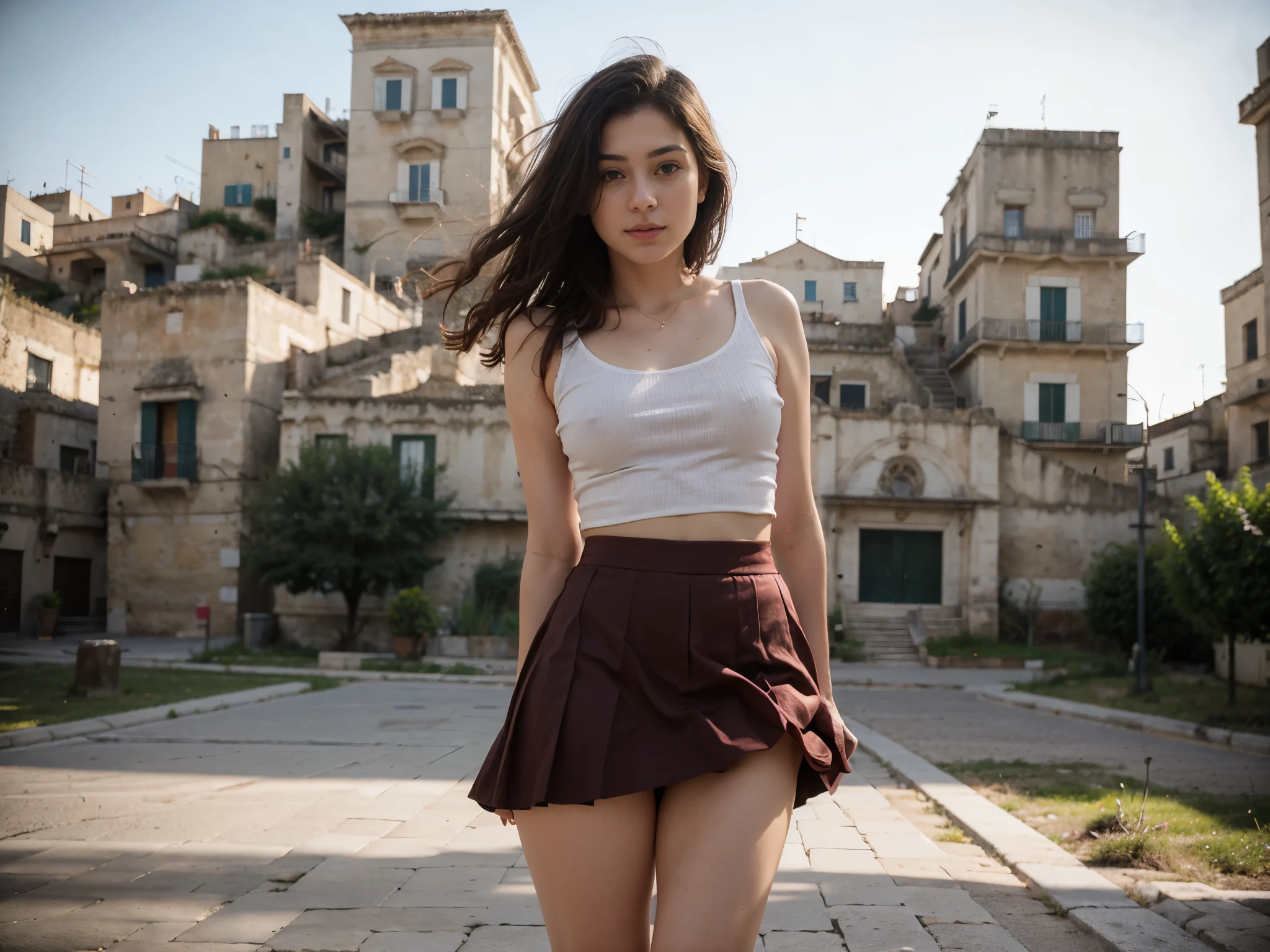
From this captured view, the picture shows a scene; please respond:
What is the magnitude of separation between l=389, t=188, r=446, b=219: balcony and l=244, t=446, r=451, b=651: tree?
19717 millimetres

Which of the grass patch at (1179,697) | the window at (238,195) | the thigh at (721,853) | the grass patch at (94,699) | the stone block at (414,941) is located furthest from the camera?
the window at (238,195)


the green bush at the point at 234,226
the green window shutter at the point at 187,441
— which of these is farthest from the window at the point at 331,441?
the green bush at the point at 234,226

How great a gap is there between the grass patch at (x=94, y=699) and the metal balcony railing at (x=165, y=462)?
10.4 metres

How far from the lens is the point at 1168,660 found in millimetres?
22422

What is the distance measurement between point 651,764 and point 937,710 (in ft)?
46.0

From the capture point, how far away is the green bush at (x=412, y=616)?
72.1 ft

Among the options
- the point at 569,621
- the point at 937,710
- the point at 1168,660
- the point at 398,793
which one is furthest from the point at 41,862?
the point at 1168,660

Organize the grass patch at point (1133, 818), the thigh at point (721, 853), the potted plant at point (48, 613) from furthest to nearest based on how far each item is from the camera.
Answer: the potted plant at point (48, 613)
the grass patch at point (1133, 818)
the thigh at point (721, 853)

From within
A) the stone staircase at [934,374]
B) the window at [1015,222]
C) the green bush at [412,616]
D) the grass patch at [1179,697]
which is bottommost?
the grass patch at [1179,697]

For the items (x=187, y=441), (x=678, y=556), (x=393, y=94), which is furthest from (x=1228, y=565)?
(x=393, y=94)

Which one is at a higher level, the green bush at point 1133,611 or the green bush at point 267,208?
the green bush at point 267,208

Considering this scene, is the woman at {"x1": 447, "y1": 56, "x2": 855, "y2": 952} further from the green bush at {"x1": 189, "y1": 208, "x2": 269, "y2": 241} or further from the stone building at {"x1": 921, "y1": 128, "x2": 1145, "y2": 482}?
the green bush at {"x1": 189, "y1": 208, "x2": 269, "y2": 241}

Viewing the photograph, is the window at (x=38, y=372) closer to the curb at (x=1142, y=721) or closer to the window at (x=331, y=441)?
the window at (x=331, y=441)

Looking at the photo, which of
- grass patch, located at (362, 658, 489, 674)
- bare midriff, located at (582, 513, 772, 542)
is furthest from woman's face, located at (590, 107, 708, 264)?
grass patch, located at (362, 658, 489, 674)
